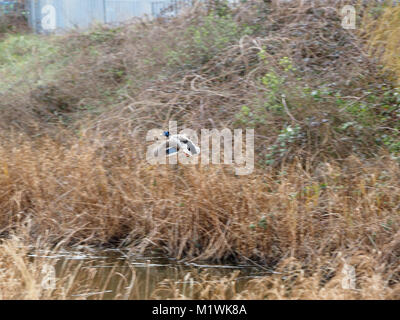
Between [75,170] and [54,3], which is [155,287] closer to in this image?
[75,170]

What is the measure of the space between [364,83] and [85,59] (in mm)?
6166

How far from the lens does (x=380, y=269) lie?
623 centimetres

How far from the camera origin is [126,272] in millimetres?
7473

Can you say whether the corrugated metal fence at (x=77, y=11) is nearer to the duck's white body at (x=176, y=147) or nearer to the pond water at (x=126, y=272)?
the duck's white body at (x=176, y=147)

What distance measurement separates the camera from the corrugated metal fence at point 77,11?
1522 cm

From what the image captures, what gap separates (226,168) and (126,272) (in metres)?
1.97

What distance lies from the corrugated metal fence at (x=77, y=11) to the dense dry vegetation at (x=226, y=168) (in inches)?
110

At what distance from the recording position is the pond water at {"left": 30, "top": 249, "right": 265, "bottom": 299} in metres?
6.65

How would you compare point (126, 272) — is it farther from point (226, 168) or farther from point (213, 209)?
point (226, 168)

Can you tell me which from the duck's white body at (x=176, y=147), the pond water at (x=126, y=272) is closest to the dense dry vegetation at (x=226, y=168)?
the pond water at (x=126, y=272)

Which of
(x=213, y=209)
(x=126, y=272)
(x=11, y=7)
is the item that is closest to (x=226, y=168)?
(x=213, y=209)

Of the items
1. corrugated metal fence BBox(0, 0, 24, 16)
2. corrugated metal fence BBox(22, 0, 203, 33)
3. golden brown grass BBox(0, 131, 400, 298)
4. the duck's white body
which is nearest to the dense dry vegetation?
golden brown grass BBox(0, 131, 400, 298)

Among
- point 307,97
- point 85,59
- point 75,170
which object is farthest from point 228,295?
point 85,59

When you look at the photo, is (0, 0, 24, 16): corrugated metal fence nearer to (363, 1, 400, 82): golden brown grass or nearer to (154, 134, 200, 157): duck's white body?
(154, 134, 200, 157): duck's white body
